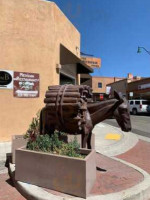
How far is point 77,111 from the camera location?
4.71m

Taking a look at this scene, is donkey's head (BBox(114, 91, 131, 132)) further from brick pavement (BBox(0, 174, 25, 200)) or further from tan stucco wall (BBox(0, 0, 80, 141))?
tan stucco wall (BBox(0, 0, 80, 141))

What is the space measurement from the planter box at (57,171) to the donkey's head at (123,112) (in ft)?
3.21

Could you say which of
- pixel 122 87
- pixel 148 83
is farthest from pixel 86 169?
pixel 122 87

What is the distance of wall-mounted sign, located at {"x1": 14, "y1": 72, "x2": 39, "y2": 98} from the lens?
954 centimetres

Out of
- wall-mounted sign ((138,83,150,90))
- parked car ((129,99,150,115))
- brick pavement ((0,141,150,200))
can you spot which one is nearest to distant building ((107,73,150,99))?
wall-mounted sign ((138,83,150,90))

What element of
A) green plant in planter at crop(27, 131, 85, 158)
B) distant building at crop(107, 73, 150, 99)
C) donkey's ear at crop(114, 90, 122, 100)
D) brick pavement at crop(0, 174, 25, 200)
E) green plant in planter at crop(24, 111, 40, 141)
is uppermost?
distant building at crop(107, 73, 150, 99)

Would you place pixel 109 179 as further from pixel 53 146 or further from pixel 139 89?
pixel 139 89

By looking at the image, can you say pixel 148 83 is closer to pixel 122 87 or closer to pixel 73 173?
pixel 122 87

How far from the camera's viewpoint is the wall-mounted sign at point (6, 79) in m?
9.23

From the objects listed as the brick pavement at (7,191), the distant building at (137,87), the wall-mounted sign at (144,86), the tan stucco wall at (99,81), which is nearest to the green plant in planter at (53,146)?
the brick pavement at (7,191)

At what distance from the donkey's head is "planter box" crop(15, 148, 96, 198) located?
3.21ft

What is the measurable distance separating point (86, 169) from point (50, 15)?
27.5 ft

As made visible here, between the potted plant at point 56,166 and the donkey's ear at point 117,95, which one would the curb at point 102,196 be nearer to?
the potted plant at point 56,166

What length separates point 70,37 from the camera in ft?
41.9
